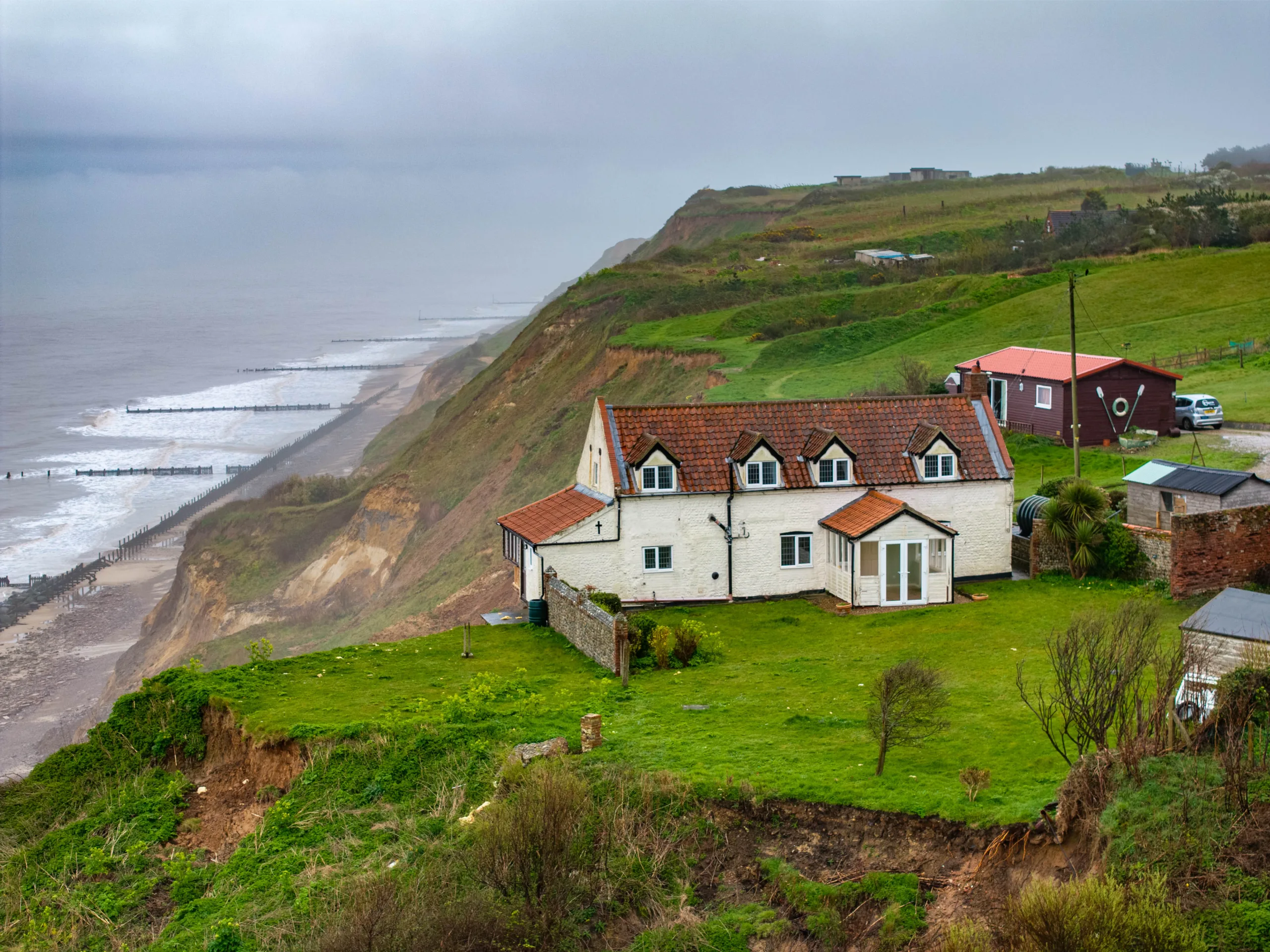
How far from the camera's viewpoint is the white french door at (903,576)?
34.8 metres

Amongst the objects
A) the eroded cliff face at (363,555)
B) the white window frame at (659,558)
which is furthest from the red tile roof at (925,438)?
the eroded cliff face at (363,555)

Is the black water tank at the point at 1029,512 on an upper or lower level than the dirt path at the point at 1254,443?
lower

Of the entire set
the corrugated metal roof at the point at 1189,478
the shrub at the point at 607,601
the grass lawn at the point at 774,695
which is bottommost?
the grass lawn at the point at 774,695

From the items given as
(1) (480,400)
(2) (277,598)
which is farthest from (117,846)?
(1) (480,400)

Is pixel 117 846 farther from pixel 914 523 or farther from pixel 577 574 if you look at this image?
pixel 914 523

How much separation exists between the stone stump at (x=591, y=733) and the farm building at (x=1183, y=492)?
1821cm

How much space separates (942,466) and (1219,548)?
7978 mm

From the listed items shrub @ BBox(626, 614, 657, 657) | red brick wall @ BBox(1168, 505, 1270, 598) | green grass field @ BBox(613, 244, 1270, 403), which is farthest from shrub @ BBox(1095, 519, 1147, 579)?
green grass field @ BBox(613, 244, 1270, 403)

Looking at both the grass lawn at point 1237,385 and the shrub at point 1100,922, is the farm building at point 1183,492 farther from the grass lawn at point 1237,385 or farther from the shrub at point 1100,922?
the shrub at point 1100,922

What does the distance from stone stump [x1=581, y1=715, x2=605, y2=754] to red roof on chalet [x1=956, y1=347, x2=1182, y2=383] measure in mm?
30179

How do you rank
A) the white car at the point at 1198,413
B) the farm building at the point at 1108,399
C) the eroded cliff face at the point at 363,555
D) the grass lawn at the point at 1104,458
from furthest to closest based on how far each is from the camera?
1. the eroded cliff face at the point at 363,555
2. the farm building at the point at 1108,399
3. the white car at the point at 1198,413
4. the grass lawn at the point at 1104,458

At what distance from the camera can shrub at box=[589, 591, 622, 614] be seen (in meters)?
33.2

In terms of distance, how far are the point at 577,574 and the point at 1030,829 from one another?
61.9 feet

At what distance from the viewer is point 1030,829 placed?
17.7 meters
